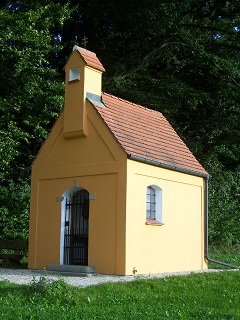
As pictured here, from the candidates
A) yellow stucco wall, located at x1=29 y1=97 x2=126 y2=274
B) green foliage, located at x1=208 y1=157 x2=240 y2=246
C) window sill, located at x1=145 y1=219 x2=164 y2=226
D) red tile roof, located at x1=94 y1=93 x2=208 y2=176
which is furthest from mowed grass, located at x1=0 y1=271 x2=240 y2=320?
green foliage, located at x1=208 y1=157 x2=240 y2=246

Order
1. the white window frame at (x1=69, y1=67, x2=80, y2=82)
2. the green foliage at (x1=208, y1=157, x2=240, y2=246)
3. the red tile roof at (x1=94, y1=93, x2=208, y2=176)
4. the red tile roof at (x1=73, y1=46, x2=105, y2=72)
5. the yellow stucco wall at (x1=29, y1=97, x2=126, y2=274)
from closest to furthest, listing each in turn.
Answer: the yellow stucco wall at (x1=29, y1=97, x2=126, y2=274), the red tile roof at (x1=94, y1=93, x2=208, y2=176), the red tile roof at (x1=73, y1=46, x2=105, y2=72), the white window frame at (x1=69, y1=67, x2=80, y2=82), the green foliage at (x1=208, y1=157, x2=240, y2=246)

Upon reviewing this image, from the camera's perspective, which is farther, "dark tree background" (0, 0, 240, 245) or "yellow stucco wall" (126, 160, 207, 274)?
"dark tree background" (0, 0, 240, 245)

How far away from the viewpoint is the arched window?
14945 millimetres

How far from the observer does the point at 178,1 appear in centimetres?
2275

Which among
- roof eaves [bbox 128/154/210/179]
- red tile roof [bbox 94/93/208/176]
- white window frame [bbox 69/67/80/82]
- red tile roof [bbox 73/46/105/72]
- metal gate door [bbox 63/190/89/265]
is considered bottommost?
metal gate door [bbox 63/190/89/265]

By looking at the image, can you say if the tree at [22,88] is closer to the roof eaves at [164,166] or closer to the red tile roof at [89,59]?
the red tile roof at [89,59]

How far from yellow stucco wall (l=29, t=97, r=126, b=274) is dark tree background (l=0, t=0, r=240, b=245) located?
364 centimetres

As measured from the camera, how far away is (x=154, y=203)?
15.1 m

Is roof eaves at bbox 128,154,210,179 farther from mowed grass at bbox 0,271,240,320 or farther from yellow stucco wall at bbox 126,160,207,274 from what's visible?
mowed grass at bbox 0,271,240,320

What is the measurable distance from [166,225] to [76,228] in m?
2.50

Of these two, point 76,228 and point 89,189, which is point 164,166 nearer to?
point 89,189

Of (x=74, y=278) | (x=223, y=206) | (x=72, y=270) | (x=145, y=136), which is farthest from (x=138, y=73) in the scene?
(x=74, y=278)

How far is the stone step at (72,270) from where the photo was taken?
1330 cm

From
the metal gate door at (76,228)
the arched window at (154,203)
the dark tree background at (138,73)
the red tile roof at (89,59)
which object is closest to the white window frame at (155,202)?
the arched window at (154,203)
